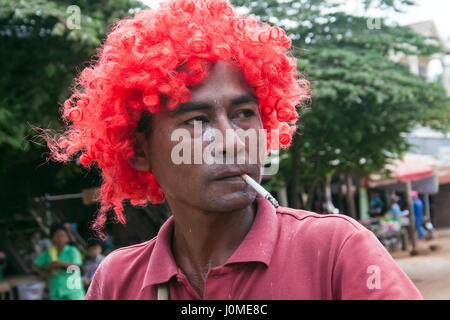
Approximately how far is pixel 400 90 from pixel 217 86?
7.16 m

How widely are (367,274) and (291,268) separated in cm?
23

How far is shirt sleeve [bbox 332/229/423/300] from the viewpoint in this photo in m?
1.42

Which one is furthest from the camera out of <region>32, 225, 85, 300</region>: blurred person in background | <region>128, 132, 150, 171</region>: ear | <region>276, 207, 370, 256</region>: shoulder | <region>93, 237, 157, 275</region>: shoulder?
<region>32, 225, 85, 300</region>: blurred person in background

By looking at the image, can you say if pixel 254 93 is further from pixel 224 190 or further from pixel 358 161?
pixel 358 161

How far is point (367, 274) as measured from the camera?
1459 millimetres

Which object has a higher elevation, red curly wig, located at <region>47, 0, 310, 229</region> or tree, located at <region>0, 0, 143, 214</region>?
tree, located at <region>0, 0, 143, 214</region>

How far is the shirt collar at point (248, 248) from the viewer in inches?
64.9

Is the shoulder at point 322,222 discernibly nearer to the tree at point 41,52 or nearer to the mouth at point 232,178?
the mouth at point 232,178

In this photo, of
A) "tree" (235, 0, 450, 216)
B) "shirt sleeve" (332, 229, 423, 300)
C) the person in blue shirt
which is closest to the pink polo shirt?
"shirt sleeve" (332, 229, 423, 300)

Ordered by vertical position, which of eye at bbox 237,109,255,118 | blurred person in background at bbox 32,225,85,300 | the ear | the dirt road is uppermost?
eye at bbox 237,109,255,118

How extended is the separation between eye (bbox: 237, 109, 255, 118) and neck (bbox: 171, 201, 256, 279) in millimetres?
328

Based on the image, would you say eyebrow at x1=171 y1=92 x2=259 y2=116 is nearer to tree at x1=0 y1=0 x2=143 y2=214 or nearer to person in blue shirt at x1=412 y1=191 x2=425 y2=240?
tree at x1=0 y1=0 x2=143 y2=214
